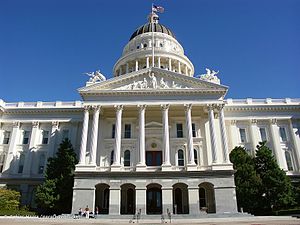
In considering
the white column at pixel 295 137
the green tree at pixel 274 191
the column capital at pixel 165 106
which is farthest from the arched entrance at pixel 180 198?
the white column at pixel 295 137

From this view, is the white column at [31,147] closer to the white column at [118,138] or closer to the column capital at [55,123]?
the column capital at [55,123]

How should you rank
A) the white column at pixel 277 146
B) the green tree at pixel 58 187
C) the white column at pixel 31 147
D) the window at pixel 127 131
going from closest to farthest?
1. the green tree at pixel 58 187
2. the window at pixel 127 131
3. the white column at pixel 277 146
4. the white column at pixel 31 147

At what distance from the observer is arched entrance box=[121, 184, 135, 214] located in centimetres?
3738

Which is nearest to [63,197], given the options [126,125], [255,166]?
[126,125]

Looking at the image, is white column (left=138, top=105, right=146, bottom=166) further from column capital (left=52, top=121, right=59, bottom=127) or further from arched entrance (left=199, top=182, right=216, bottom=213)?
column capital (left=52, top=121, right=59, bottom=127)

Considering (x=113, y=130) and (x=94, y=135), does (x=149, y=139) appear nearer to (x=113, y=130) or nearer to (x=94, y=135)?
(x=113, y=130)

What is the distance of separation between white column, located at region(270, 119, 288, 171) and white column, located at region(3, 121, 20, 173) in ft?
137

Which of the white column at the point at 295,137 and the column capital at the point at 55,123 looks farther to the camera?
the column capital at the point at 55,123

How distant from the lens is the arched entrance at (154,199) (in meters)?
36.8

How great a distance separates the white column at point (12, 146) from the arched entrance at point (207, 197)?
2983cm

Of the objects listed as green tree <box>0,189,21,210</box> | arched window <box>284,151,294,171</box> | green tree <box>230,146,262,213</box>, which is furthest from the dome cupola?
green tree <box>0,189,21,210</box>

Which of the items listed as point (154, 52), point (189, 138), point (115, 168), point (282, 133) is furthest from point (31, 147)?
point (282, 133)

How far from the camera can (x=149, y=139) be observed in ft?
137

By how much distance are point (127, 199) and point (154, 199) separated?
369cm
